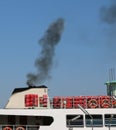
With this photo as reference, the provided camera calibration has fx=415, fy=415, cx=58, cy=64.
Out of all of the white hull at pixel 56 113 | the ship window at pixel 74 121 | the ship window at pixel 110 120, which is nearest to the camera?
→ the white hull at pixel 56 113

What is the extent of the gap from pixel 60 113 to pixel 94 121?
9.79 feet

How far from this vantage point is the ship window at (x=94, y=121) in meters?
35.2

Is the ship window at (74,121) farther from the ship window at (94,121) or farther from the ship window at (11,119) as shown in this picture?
the ship window at (11,119)

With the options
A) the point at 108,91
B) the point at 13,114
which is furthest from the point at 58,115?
the point at 108,91

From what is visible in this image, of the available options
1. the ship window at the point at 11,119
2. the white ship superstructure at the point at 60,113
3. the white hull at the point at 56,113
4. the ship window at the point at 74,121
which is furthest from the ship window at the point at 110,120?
the ship window at the point at 11,119

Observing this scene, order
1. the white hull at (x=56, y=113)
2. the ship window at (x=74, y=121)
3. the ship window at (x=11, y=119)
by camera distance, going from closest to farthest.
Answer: the white hull at (x=56, y=113)
the ship window at (x=74, y=121)
the ship window at (x=11, y=119)

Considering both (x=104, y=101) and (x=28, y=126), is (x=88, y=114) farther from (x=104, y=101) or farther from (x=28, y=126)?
(x=28, y=126)

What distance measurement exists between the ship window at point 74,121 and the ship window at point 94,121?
51 cm

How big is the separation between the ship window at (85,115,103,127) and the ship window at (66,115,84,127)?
51 cm

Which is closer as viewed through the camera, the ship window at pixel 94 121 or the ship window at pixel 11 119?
the ship window at pixel 94 121

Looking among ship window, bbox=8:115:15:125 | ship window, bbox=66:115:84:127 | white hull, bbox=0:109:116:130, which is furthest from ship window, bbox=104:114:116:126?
ship window, bbox=8:115:15:125

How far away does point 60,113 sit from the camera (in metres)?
35.2

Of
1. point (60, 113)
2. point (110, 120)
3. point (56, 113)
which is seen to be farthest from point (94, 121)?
point (56, 113)

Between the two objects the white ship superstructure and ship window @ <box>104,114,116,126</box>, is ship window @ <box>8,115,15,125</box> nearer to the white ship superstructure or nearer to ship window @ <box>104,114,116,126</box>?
the white ship superstructure
